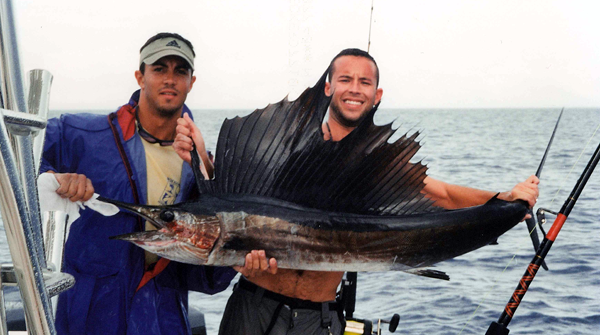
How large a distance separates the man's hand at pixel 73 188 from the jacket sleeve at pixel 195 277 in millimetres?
480

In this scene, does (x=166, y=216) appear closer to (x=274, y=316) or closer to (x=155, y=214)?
(x=155, y=214)

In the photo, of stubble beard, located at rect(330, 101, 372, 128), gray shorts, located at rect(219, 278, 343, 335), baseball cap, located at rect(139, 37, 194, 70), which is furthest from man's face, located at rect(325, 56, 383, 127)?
gray shorts, located at rect(219, 278, 343, 335)

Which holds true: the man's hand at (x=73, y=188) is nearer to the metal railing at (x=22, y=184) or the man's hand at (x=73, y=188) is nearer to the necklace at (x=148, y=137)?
the necklace at (x=148, y=137)

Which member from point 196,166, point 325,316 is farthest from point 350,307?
point 196,166

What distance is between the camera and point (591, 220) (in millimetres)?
8727

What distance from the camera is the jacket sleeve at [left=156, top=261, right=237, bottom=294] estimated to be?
2154 mm

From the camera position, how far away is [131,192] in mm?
2088

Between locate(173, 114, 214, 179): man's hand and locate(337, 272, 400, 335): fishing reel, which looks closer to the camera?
locate(173, 114, 214, 179): man's hand

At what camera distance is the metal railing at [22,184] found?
0.83 metres

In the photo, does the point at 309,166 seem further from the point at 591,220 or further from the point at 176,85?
the point at 591,220

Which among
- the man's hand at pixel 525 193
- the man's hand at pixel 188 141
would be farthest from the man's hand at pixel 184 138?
the man's hand at pixel 525 193

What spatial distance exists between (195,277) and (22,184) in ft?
4.35

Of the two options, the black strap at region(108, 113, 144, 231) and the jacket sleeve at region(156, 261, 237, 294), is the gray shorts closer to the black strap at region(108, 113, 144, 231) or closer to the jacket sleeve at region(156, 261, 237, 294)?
the jacket sleeve at region(156, 261, 237, 294)

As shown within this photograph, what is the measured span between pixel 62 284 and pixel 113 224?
112cm
